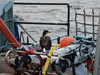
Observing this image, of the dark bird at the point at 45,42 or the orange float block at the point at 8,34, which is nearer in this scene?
the dark bird at the point at 45,42

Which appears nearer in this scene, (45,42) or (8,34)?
(45,42)

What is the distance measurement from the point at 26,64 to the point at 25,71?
0.16m

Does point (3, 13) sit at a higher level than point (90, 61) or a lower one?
higher

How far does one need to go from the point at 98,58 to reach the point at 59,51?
2.03 feet

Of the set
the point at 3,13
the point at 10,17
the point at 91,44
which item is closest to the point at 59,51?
the point at 91,44

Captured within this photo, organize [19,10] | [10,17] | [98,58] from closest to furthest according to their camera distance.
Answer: [98,58] → [10,17] → [19,10]

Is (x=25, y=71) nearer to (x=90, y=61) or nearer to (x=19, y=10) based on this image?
(x=90, y=61)

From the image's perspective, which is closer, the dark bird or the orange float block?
the dark bird

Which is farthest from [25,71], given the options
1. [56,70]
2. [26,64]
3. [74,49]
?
[74,49]

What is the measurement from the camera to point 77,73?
5887mm

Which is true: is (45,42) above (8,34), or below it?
below

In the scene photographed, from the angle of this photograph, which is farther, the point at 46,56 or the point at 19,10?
the point at 19,10

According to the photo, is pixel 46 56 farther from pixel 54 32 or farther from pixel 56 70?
pixel 54 32

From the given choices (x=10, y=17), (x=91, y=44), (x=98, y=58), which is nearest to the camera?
(x=98, y=58)
